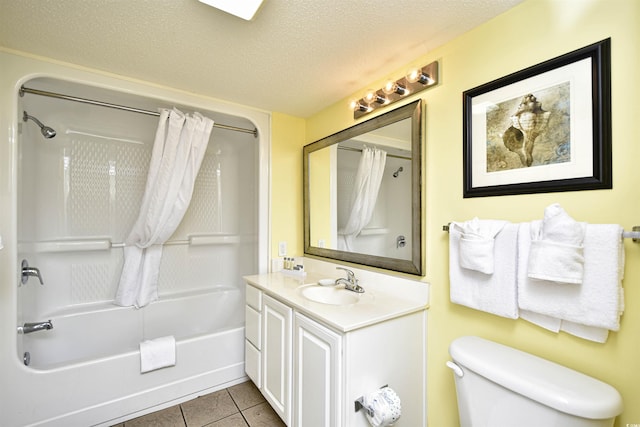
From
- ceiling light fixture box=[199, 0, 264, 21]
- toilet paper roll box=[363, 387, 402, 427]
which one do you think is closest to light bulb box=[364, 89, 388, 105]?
ceiling light fixture box=[199, 0, 264, 21]

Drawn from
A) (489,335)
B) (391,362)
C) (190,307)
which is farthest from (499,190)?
(190,307)

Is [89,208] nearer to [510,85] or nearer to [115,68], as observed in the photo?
[115,68]

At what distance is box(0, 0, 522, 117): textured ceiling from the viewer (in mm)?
1221

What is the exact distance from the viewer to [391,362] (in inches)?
52.8

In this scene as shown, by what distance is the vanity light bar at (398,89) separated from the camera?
4.91 ft

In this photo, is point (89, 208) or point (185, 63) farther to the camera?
point (89, 208)

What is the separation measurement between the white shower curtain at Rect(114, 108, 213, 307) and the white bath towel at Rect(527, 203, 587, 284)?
2.12 meters

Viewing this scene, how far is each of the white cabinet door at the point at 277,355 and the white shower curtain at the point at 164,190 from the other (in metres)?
1.01

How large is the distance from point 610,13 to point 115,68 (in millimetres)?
2451

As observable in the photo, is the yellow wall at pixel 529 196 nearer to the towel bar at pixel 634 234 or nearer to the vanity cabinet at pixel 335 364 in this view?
the towel bar at pixel 634 234

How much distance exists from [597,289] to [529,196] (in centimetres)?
40

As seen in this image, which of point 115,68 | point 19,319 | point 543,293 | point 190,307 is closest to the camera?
point 543,293

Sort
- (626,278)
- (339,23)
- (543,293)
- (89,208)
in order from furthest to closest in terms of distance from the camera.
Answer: (89,208), (339,23), (543,293), (626,278)

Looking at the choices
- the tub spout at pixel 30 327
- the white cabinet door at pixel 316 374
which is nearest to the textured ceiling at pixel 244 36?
the white cabinet door at pixel 316 374
